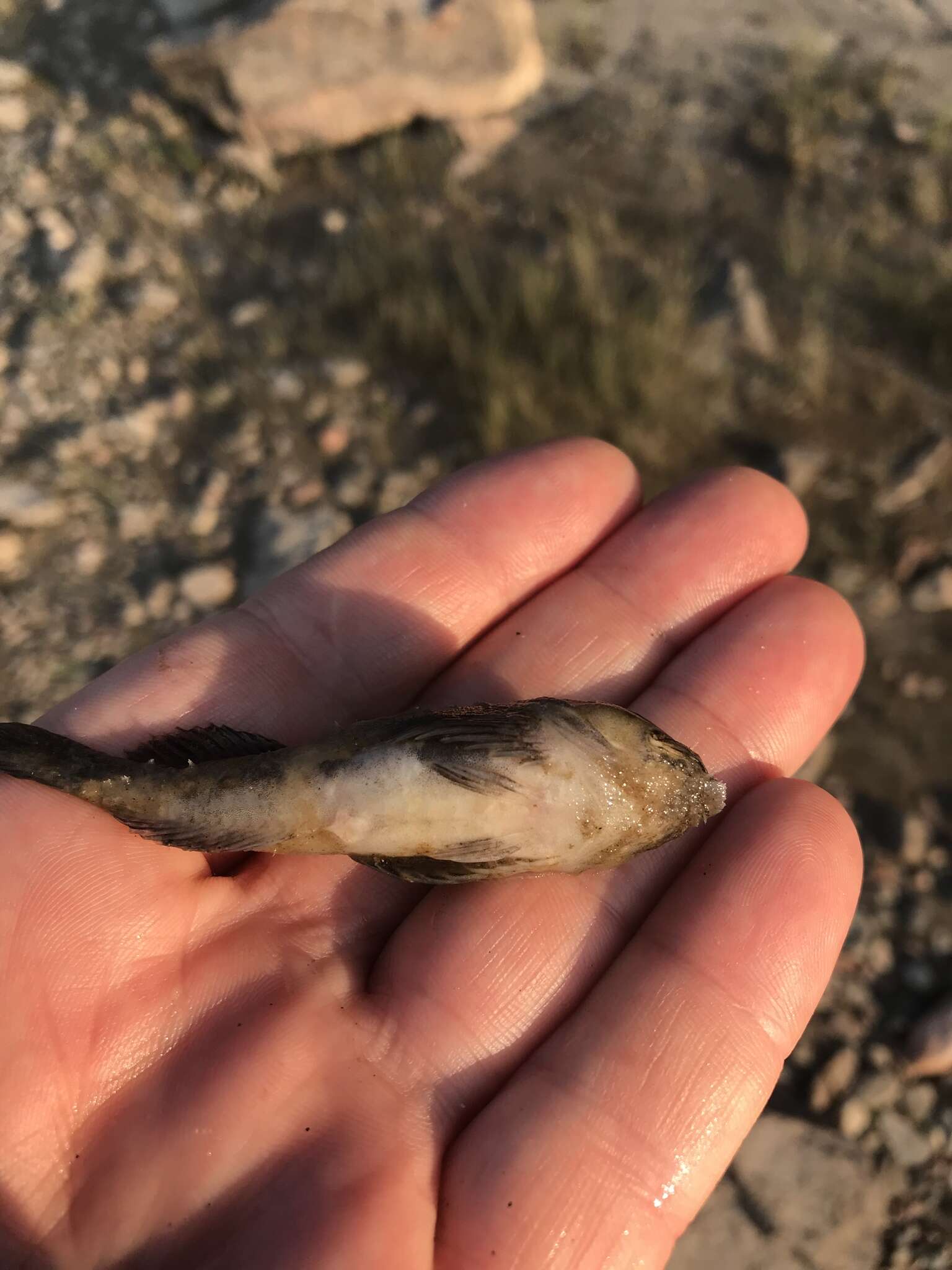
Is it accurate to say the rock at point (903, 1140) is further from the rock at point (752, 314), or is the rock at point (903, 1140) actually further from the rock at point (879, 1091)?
the rock at point (752, 314)

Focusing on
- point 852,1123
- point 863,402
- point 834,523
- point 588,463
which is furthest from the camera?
point 863,402

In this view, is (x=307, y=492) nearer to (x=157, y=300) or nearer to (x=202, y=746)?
(x=157, y=300)

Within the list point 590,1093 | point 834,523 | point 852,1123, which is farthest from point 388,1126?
point 834,523

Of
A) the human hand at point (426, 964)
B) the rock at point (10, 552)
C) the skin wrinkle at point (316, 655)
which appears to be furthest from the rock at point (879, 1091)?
the rock at point (10, 552)

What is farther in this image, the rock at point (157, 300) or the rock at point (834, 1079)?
the rock at point (157, 300)

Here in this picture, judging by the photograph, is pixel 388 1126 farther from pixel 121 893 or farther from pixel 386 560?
pixel 386 560

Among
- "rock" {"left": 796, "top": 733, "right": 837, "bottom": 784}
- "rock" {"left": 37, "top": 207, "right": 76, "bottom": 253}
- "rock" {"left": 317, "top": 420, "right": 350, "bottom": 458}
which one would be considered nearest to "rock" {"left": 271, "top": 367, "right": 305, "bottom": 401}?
"rock" {"left": 317, "top": 420, "right": 350, "bottom": 458}

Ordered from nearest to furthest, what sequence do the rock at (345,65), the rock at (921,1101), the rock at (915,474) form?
the rock at (921,1101)
the rock at (915,474)
the rock at (345,65)
